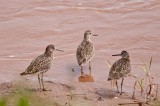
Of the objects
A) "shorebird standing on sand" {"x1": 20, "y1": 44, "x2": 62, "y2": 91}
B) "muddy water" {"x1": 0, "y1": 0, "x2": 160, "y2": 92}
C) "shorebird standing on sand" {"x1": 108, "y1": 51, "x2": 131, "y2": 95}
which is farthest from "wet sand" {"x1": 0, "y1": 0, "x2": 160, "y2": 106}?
"shorebird standing on sand" {"x1": 108, "y1": 51, "x2": 131, "y2": 95}

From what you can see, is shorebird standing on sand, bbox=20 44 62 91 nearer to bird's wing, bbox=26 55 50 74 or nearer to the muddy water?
bird's wing, bbox=26 55 50 74

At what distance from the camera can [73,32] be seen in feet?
39.1

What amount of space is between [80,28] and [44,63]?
4322 mm

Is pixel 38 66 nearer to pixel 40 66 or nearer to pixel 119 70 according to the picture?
pixel 40 66

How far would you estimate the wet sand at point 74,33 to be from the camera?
9.44m

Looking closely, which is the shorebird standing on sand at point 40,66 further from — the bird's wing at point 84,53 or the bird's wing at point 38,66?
the bird's wing at point 84,53

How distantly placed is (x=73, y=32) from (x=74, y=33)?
7 centimetres

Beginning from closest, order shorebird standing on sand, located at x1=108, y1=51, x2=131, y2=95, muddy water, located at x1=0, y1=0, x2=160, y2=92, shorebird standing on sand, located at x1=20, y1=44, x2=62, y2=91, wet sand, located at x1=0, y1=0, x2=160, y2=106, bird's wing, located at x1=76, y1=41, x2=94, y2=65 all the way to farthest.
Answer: shorebird standing on sand, located at x1=108, y1=51, x2=131, y2=95, shorebird standing on sand, located at x1=20, y1=44, x2=62, y2=91, bird's wing, located at x1=76, y1=41, x2=94, y2=65, wet sand, located at x1=0, y1=0, x2=160, y2=106, muddy water, located at x1=0, y1=0, x2=160, y2=92

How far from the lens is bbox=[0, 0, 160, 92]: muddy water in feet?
32.0

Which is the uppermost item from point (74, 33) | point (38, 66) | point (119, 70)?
point (74, 33)

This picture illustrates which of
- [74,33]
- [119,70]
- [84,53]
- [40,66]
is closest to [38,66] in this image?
[40,66]

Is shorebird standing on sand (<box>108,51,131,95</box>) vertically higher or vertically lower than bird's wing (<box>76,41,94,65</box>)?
lower

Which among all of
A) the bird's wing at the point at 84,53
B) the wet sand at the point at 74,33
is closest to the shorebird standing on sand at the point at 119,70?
the wet sand at the point at 74,33

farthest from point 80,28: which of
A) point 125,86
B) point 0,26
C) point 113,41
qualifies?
point 125,86
